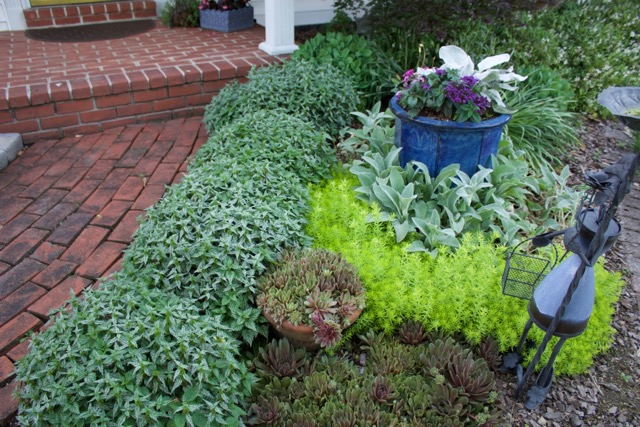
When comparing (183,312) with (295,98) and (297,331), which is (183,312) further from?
(295,98)

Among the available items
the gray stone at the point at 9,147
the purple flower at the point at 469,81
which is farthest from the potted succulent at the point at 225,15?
the purple flower at the point at 469,81

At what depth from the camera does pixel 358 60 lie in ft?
12.8

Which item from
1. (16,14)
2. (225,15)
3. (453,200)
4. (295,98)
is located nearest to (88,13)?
(16,14)

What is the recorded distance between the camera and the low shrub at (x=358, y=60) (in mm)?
3842

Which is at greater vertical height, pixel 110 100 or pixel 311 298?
pixel 110 100

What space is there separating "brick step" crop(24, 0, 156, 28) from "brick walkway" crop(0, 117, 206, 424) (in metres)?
2.81

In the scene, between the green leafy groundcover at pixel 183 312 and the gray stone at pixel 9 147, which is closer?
the green leafy groundcover at pixel 183 312

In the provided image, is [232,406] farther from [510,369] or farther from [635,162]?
[635,162]

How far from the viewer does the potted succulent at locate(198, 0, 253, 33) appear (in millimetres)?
5473

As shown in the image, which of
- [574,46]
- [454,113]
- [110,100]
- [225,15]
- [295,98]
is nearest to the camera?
[454,113]

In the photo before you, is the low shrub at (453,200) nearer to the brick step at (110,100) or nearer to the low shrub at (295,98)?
the low shrub at (295,98)

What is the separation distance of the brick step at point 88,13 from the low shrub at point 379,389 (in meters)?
5.38

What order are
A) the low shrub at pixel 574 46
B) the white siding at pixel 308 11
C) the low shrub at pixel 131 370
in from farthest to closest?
the white siding at pixel 308 11
the low shrub at pixel 574 46
the low shrub at pixel 131 370

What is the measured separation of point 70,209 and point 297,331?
177 centimetres
